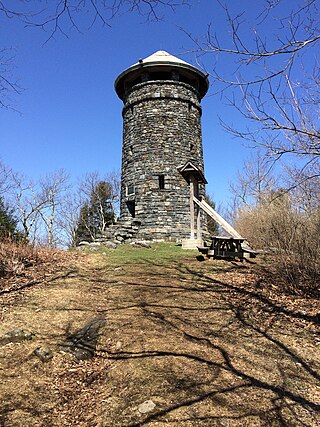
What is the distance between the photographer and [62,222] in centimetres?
3556

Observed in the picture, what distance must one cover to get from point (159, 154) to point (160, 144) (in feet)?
1.90

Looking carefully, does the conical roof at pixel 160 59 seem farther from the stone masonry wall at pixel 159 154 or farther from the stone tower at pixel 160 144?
the stone masonry wall at pixel 159 154

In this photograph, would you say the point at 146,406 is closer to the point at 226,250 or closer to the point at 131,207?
the point at 226,250

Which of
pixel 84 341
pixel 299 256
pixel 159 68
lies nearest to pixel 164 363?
pixel 84 341

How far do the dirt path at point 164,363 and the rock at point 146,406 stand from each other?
1 cm

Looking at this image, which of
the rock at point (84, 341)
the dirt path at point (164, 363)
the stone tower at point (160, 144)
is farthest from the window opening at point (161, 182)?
the rock at point (84, 341)

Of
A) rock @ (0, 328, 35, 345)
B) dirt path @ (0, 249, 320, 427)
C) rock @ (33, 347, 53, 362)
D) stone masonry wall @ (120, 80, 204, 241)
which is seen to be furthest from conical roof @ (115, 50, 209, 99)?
rock @ (33, 347, 53, 362)

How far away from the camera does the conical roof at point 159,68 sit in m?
16.9

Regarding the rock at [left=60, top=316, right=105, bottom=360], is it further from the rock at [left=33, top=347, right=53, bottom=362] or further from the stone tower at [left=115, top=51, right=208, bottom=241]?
the stone tower at [left=115, top=51, right=208, bottom=241]

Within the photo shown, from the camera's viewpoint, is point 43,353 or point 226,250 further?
point 226,250

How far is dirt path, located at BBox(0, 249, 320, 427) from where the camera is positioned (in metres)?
2.93

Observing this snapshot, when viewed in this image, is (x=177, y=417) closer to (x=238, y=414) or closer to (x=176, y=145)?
(x=238, y=414)

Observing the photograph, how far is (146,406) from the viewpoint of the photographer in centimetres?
298

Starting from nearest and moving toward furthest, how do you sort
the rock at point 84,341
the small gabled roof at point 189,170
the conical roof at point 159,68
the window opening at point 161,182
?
the rock at point 84,341, the small gabled roof at point 189,170, the window opening at point 161,182, the conical roof at point 159,68
